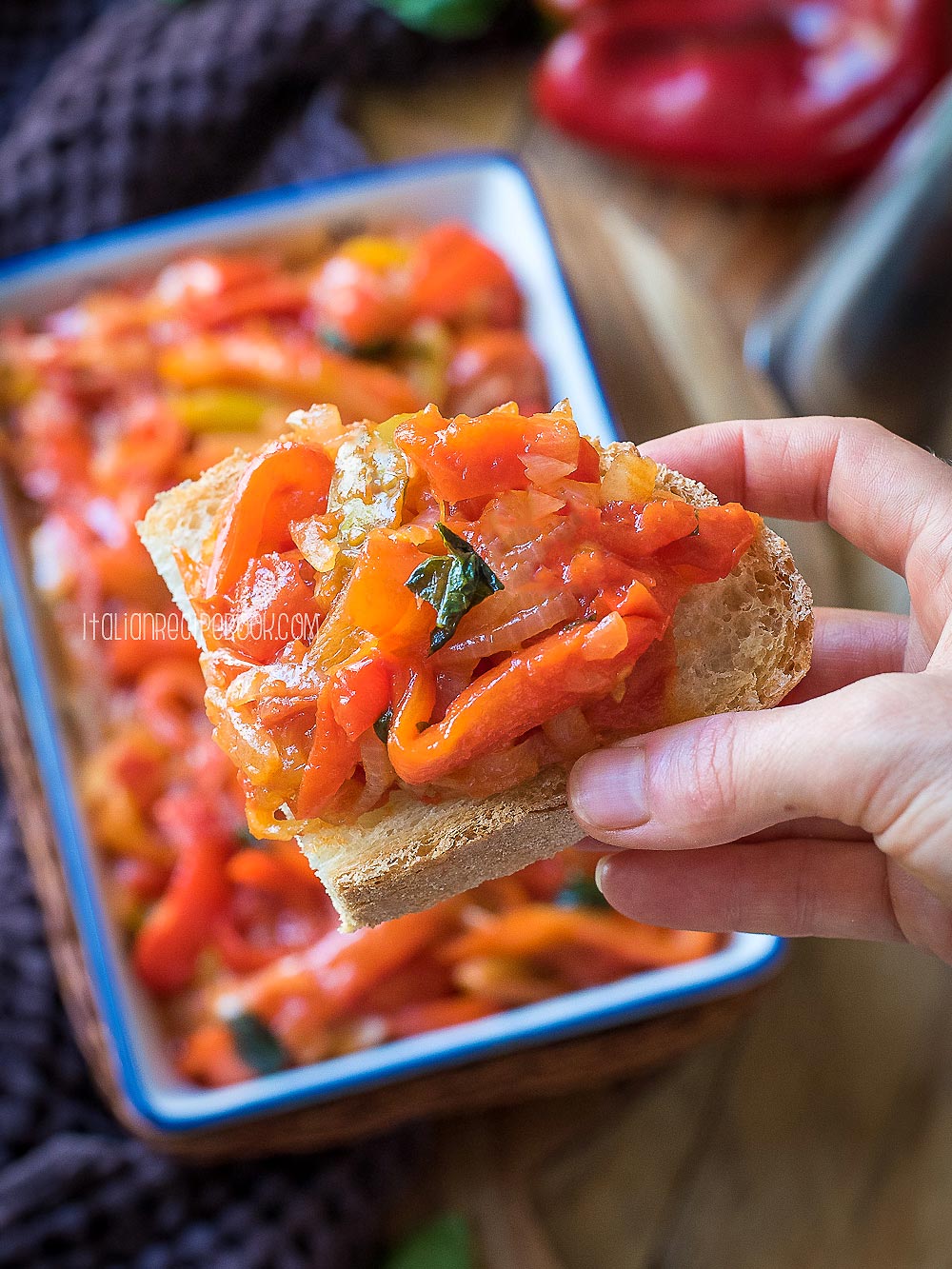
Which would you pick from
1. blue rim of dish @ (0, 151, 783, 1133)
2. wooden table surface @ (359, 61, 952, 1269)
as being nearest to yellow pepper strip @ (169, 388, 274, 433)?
blue rim of dish @ (0, 151, 783, 1133)

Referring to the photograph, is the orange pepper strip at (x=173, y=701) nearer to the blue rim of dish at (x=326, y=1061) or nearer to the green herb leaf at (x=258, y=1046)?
the blue rim of dish at (x=326, y=1061)

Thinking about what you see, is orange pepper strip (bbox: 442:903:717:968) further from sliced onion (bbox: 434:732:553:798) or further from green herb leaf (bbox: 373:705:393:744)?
green herb leaf (bbox: 373:705:393:744)

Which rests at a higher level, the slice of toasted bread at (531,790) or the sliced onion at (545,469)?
the sliced onion at (545,469)

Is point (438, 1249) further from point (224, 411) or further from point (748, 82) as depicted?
point (748, 82)

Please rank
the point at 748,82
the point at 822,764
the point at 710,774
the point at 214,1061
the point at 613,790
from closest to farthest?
the point at 822,764, the point at 710,774, the point at 613,790, the point at 214,1061, the point at 748,82

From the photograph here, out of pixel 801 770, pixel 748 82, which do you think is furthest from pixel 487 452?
pixel 748 82

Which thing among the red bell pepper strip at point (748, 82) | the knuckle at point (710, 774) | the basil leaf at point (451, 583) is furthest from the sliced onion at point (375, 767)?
the red bell pepper strip at point (748, 82)

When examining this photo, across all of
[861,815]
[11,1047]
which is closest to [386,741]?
[861,815]
